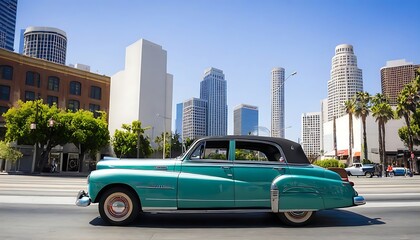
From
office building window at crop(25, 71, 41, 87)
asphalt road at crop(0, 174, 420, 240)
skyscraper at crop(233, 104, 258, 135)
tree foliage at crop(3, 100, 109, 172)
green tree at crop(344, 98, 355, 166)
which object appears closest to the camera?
asphalt road at crop(0, 174, 420, 240)

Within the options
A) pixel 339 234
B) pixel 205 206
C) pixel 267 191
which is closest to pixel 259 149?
pixel 267 191

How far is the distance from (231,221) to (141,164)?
7.42ft

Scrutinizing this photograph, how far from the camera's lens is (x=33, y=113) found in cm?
Answer: 3978

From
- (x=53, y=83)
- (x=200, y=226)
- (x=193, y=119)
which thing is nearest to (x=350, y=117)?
(x=53, y=83)

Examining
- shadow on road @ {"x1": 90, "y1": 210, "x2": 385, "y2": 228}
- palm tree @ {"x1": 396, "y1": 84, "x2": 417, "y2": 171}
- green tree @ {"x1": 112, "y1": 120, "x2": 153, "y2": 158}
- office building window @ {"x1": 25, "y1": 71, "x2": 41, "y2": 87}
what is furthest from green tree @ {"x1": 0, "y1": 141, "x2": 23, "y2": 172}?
palm tree @ {"x1": 396, "y1": 84, "x2": 417, "y2": 171}

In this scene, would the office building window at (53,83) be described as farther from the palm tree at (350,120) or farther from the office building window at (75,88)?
the palm tree at (350,120)

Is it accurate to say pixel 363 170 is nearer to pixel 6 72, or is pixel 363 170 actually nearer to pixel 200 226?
pixel 200 226

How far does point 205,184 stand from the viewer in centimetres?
670

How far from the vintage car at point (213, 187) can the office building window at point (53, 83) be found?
58520 mm

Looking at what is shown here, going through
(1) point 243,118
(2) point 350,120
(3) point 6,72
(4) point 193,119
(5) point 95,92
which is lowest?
(2) point 350,120

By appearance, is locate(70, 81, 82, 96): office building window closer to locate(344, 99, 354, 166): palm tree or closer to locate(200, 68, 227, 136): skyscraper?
locate(344, 99, 354, 166): palm tree

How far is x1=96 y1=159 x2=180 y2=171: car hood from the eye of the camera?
6.89 m

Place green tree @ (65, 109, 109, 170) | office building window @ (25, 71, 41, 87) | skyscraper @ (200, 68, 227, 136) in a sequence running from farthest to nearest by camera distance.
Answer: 1. skyscraper @ (200, 68, 227, 136)
2. office building window @ (25, 71, 41, 87)
3. green tree @ (65, 109, 109, 170)

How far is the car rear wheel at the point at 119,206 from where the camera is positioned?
6.77m
